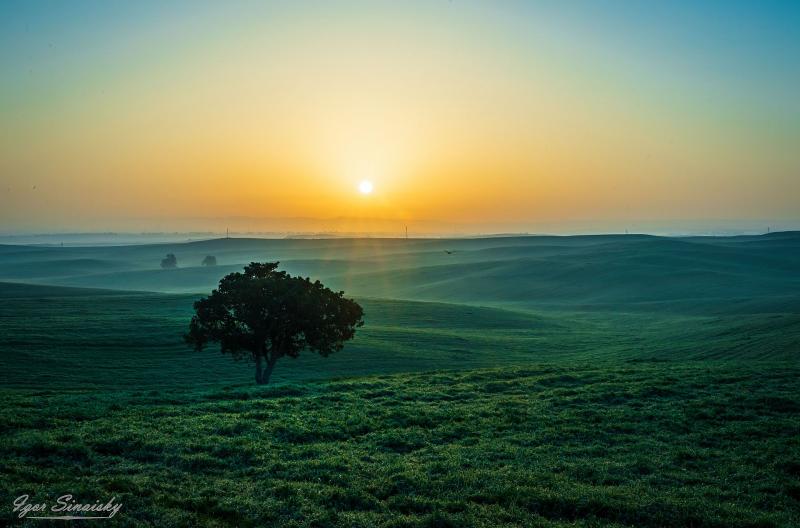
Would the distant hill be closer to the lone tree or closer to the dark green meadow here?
the dark green meadow

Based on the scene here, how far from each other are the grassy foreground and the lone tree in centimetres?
970

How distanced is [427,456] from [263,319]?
63.7 feet

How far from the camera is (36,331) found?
41.2 meters

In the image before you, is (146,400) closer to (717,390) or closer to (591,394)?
(591,394)

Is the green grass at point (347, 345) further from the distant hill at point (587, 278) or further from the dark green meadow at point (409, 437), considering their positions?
the distant hill at point (587, 278)

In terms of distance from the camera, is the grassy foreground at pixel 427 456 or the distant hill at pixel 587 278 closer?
the grassy foreground at pixel 427 456

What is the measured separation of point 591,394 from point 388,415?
24.6ft

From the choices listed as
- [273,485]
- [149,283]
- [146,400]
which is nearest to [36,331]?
[146,400]

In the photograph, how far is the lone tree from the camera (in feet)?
101

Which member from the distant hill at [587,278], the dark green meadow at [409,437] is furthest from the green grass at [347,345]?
the distant hill at [587,278]

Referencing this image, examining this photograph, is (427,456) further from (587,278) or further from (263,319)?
(587,278)

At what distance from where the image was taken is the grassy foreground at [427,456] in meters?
10.1

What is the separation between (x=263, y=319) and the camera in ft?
102

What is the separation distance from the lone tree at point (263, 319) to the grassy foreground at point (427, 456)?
970 cm
